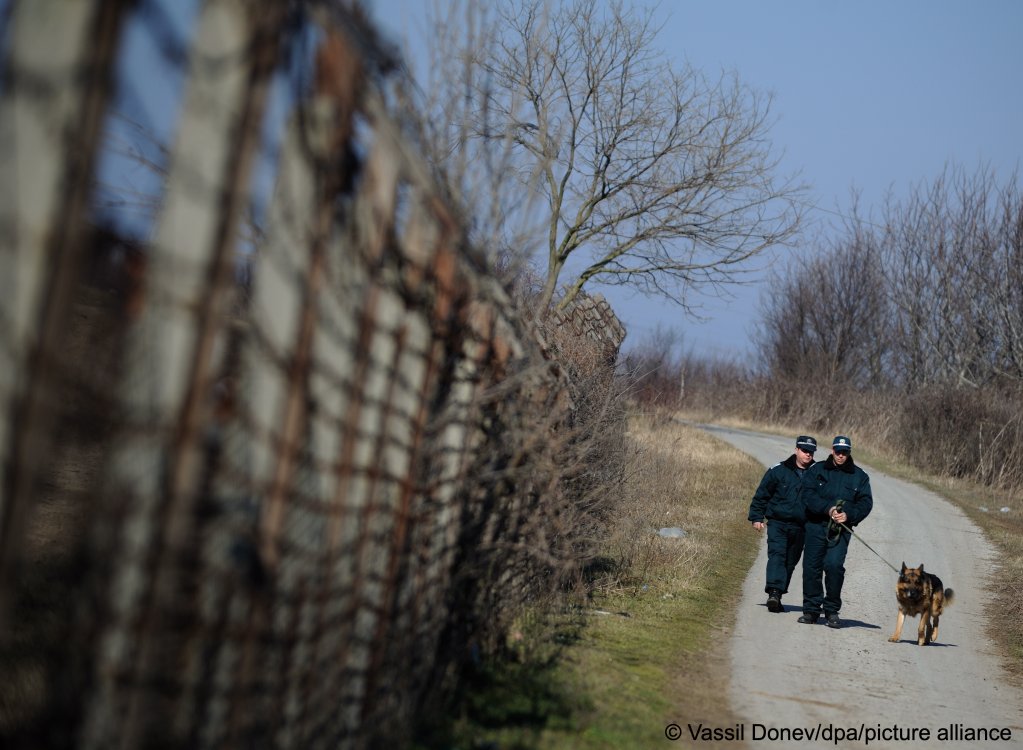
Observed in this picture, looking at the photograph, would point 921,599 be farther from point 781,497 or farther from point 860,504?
point 781,497

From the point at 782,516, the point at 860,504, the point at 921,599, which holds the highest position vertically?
the point at 860,504

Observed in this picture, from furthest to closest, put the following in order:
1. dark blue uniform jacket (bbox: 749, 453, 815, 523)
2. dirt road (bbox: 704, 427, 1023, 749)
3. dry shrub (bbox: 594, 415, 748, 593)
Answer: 1. dry shrub (bbox: 594, 415, 748, 593)
2. dark blue uniform jacket (bbox: 749, 453, 815, 523)
3. dirt road (bbox: 704, 427, 1023, 749)

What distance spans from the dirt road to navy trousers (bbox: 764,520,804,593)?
0.34 m

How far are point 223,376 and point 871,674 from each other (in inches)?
271

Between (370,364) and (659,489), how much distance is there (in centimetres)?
1308

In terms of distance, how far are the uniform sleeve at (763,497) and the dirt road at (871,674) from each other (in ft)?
2.98

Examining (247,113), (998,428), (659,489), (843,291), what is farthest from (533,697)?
(843,291)

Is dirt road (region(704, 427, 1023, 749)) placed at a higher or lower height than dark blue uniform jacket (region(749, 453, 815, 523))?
lower

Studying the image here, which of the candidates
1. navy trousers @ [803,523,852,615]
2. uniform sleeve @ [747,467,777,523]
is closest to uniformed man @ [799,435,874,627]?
navy trousers @ [803,523,852,615]

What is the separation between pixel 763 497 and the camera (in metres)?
11.5

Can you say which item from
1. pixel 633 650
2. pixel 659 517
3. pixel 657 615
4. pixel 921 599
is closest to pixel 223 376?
pixel 633 650

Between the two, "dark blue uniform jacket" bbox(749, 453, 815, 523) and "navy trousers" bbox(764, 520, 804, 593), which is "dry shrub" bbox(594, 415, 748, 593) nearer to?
"navy trousers" bbox(764, 520, 804, 593)

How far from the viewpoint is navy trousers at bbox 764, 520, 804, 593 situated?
11.0 m

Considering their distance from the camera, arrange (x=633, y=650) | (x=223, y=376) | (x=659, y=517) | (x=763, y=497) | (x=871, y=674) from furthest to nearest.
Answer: (x=659, y=517) < (x=763, y=497) < (x=871, y=674) < (x=633, y=650) < (x=223, y=376)
